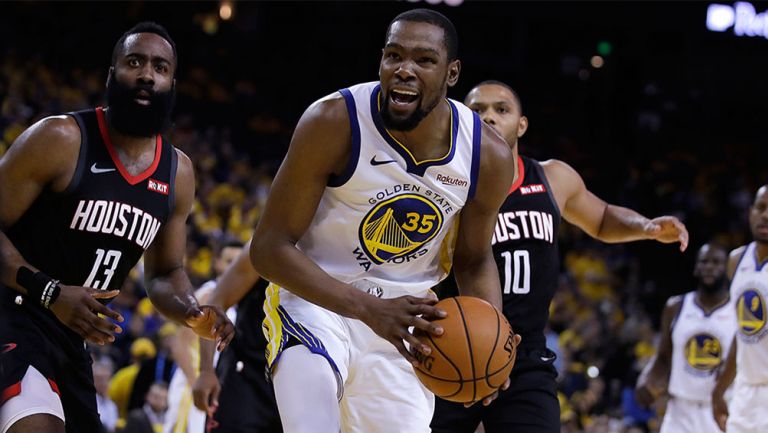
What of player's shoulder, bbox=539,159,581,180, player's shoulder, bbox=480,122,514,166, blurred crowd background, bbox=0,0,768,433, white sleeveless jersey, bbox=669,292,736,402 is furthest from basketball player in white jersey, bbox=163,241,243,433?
blurred crowd background, bbox=0,0,768,433

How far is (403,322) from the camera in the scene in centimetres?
348

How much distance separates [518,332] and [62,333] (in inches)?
86.4

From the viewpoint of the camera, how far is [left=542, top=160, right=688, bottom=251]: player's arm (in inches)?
220

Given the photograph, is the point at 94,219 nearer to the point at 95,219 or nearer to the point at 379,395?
the point at 95,219

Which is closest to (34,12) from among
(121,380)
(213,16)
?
(213,16)

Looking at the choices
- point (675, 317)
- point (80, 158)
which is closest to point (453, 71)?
point (80, 158)

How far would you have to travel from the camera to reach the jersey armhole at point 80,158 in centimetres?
411

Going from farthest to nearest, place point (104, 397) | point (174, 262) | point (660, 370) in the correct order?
point (104, 397) → point (660, 370) → point (174, 262)

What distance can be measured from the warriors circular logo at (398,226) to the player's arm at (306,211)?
9.2 inches

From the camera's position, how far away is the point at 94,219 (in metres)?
4.16

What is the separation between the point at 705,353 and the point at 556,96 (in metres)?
16.2

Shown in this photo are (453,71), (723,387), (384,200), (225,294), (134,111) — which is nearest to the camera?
(384,200)

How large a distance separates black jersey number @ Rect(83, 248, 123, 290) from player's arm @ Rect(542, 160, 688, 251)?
243 cm

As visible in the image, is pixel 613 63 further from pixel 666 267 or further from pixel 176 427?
pixel 176 427
